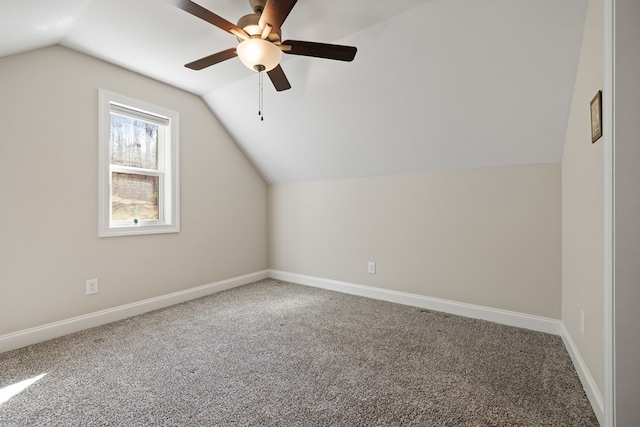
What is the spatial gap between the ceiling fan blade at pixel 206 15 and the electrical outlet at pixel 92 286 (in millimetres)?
2301

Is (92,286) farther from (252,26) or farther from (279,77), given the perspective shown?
(252,26)

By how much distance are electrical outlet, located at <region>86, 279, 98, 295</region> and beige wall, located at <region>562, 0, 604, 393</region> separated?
3439 mm

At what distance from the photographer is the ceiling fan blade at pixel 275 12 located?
1475mm

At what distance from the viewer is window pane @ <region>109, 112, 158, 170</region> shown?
2.87 m

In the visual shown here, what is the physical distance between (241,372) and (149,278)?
5.59 feet

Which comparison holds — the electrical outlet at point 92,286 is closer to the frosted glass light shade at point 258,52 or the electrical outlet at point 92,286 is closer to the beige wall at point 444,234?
the beige wall at point 444,234

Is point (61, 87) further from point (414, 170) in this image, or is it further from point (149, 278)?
point (414, 170)

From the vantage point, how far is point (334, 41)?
2.35 m

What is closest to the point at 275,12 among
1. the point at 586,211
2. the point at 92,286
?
the point at 586,211

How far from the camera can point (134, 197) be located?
120 inches

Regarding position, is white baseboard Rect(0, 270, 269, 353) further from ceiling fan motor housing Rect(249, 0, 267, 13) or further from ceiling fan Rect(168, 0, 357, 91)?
ceiling fan motor housing Rect(249, 0, 267, 13)

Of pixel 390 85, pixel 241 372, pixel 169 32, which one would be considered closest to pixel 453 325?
pixel 241 372

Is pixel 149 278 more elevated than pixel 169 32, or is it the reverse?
pixel 169 32

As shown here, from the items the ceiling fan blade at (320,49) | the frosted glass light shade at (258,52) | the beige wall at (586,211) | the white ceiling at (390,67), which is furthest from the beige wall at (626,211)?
the frosted glass light shade at (258,52)
